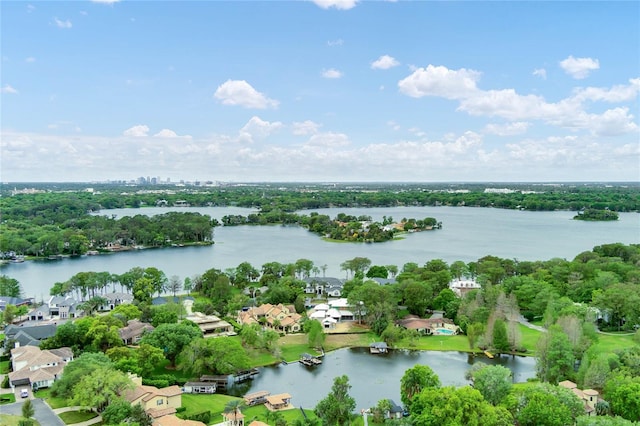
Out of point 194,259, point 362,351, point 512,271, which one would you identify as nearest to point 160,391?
point 362,351

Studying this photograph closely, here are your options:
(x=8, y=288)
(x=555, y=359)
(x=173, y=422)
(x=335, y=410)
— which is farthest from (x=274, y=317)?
(x=8, y=288)

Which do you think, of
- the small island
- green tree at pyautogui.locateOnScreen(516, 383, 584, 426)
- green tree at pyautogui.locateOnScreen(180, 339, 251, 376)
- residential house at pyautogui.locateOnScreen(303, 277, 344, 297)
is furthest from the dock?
the small island

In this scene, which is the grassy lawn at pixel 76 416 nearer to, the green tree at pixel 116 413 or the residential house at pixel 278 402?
the green tree at pixel 116 413

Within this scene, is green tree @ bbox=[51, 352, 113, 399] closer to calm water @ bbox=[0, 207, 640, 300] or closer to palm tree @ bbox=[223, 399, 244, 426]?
palm tree @ bbox=[223, 399, 244, 426]

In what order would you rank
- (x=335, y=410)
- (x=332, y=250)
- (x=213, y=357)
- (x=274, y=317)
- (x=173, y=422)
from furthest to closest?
(x=332, y=250), (x=274, y=317), (x=213, y=357), (x=335, y=410), (x=173, y=422)

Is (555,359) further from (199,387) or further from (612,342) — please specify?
(199,387)
